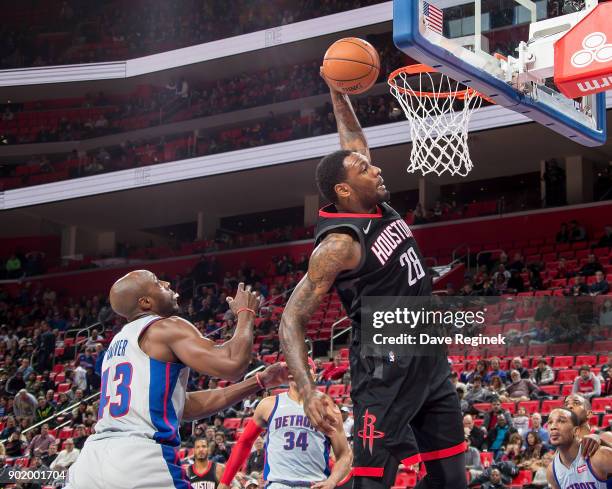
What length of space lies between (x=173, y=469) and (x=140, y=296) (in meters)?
0.85

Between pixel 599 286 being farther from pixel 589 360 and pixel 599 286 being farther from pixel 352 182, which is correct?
pixel 352 182

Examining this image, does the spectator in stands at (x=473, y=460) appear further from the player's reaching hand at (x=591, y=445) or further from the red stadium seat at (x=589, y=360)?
the player's reaching hand at (x=591, y=445)

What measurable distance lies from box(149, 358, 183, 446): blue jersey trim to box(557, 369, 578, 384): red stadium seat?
905 centimetres

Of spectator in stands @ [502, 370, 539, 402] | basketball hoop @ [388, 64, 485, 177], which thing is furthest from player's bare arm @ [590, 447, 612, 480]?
spectator in stands @ [502, 370, 539, 402]

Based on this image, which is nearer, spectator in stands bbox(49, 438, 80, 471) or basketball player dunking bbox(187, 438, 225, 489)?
basketball player dunking bbox(187, 438, 225, 489)

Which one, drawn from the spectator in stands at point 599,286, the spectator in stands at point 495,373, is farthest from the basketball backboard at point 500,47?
the spectator in stands at point 599,286

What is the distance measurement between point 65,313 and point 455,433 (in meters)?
22.0

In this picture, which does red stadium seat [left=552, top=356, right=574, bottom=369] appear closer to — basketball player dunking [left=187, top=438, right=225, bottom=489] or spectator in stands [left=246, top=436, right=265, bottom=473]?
spectator in stands [left=246, top=436, right=265, bottom=473]

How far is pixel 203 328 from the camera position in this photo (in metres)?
20.3

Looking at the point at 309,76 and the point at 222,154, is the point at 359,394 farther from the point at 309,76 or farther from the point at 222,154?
the point at 309,76

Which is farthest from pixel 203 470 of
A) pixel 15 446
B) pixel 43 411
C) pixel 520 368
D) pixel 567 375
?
pixel 43 411

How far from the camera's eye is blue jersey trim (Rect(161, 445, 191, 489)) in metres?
4.46

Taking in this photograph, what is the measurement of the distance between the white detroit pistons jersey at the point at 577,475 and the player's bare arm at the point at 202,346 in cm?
265

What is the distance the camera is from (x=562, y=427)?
6.19m
